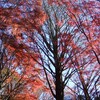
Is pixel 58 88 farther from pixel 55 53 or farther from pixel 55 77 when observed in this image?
pixel 55 53

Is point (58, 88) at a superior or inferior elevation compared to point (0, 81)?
inferior

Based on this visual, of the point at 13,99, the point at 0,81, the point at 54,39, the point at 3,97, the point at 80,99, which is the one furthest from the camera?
the point at 13,99

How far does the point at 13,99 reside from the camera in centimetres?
1673

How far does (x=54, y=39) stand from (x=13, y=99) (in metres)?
6.97

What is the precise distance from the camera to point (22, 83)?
15.8 m

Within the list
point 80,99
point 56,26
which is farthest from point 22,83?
point 56,26

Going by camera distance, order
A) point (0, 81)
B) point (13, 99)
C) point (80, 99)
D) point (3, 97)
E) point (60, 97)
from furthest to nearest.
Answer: point (13, 99), point (3, 97), point (80, 99), point (0, 81), point (60, 97)

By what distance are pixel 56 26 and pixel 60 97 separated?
3926mm

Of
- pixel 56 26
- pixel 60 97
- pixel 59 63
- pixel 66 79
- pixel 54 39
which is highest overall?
pixel 56 26

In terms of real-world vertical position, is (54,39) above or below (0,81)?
above

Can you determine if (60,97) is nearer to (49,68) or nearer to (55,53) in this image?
(49,68)

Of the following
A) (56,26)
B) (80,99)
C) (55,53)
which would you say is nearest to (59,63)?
(55,53)

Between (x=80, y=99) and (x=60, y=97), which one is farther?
(x=80, y=99)

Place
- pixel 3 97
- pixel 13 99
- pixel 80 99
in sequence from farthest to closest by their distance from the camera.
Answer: pixel 13 99, pixel 3 97, pixel 80 99
